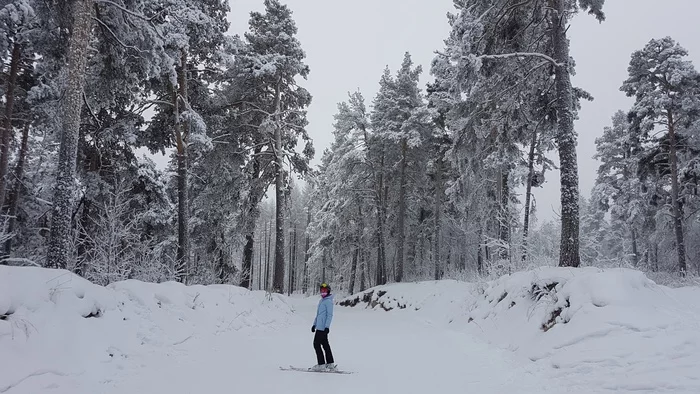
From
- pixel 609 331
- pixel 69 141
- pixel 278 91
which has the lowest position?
pixel 609 331

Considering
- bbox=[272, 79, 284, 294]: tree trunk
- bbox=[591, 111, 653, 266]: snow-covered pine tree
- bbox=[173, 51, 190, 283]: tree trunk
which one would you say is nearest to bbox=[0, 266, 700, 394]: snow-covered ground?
bbox=[173, 51, 190, 283]: tree trunk

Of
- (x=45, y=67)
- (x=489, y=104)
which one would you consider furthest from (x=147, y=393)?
(x=489, y=104)

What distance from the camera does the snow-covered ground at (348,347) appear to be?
15.0 ft

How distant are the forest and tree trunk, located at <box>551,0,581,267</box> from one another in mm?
40

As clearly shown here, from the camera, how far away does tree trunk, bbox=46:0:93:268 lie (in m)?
7.64

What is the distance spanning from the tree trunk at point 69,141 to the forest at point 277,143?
1.3 inches

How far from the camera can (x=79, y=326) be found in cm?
533

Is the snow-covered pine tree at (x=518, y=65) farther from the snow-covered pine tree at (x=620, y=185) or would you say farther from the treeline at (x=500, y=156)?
the snow-covered pine tree at (x=620, y=185)

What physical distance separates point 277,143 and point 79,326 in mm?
14614

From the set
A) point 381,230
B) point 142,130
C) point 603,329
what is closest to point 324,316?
point 603,329

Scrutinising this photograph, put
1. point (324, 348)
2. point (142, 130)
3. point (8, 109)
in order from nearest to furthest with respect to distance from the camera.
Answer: point (324, 348)
point (8, 109)
point (142, 130)

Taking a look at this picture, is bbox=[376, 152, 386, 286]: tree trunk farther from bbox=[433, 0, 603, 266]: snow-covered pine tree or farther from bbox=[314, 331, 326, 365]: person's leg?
bbox=[314, 331, 326, 365]: person's leg

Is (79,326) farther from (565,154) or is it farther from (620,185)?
(620,185)

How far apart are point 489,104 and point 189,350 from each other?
10.9 metres
